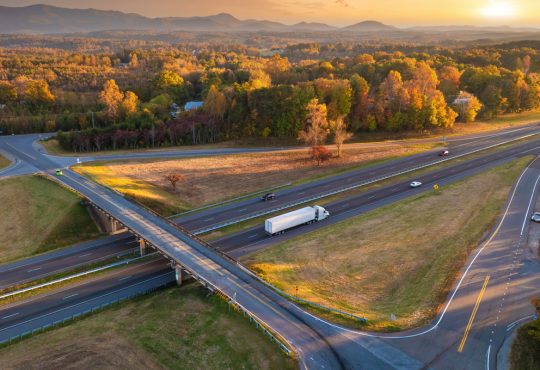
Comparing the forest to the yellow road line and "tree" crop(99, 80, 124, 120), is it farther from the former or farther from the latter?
the yellow road line

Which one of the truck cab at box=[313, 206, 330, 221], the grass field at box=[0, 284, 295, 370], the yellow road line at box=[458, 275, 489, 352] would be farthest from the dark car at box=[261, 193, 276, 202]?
the yellow road line at box=[458, 275, 489, 352]

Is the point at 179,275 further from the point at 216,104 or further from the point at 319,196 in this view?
the point at 216,104

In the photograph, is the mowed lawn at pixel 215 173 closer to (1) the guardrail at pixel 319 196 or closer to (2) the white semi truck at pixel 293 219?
(1) the guardrail at pixel 319 196

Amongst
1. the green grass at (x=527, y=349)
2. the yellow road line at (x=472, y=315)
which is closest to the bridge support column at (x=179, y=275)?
the yellow road line at (x=472, y=315)

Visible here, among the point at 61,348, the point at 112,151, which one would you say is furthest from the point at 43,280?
the point at 112,151

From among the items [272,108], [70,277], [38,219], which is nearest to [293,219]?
[70,277]

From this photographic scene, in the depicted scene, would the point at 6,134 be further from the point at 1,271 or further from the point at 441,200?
the point at 441,200
